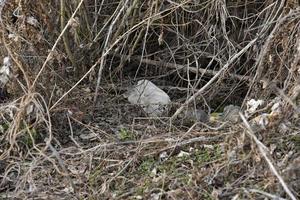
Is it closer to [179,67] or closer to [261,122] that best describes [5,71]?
[179,67]

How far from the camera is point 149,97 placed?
11.8 feet

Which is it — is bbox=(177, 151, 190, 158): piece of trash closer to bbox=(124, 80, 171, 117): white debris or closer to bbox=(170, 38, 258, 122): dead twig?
bbox=(170, 38, 258, 122): dead twig

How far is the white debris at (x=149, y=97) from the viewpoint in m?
3.49

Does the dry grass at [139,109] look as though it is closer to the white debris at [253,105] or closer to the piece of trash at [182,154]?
the piece of trash at [182,154]

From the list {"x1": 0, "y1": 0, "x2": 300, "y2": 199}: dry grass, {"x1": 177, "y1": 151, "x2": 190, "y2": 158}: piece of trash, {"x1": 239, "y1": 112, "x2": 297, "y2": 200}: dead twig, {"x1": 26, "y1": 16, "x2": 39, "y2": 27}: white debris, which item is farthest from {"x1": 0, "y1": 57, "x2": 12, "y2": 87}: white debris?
{"x1": 239, "y1": 112, "x2": 297, "y2": 200}: dead twig

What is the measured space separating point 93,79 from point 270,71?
3.70 ft

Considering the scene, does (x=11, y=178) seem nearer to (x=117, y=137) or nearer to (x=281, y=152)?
(x=117, y=137)

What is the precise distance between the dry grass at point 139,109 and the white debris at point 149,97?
0.06m

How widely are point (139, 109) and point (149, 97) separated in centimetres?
13

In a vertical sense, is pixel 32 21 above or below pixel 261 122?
above

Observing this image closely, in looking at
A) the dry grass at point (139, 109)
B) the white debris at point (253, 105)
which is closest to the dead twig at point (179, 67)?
the dry grass at point (139, 109)

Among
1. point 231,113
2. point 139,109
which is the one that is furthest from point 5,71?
point 231,113

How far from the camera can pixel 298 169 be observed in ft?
7.80

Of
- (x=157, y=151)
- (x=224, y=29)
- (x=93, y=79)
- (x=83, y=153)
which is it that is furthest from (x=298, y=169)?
(x=93, y=79)
